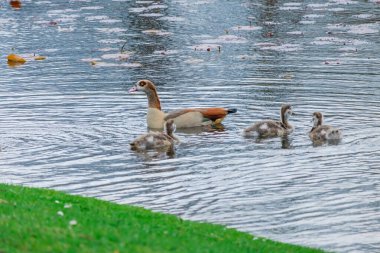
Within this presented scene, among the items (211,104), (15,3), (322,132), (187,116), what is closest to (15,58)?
(211,104)

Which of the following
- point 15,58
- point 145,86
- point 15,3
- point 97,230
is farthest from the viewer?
point 15,3

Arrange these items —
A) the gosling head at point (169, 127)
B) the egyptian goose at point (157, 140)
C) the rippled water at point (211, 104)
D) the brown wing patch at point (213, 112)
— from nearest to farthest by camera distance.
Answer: the rippled water at point (211, 104), the egyptian goose at point (157, 140), the gosling head at point (169, 127), the brown wing patch at point (213, 112)

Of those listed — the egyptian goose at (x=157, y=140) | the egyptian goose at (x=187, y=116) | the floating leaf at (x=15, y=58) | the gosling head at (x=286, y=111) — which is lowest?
the egyptian goose at (x=157, y=140)

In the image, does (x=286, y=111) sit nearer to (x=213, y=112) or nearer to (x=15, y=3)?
(x=213, y=112)

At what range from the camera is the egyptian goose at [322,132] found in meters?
20.3

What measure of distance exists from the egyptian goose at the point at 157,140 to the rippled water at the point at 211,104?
32 cm

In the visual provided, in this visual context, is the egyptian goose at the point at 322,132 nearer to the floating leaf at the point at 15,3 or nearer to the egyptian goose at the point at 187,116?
the egyptian goose at the point at 187,116

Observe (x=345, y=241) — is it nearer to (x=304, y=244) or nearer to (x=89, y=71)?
(x=304, y=244)

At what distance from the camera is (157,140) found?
67.4 feet

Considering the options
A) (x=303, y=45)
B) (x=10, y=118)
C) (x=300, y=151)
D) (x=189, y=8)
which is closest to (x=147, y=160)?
(x=300, y=151)

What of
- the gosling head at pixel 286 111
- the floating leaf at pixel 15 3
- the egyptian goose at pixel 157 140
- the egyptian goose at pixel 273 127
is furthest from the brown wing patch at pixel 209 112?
the floating leaf at pixel 15 3

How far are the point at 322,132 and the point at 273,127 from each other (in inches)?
48.0

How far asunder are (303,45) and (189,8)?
8999 millimetres

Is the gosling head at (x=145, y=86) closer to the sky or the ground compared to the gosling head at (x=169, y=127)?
closer to the sky
